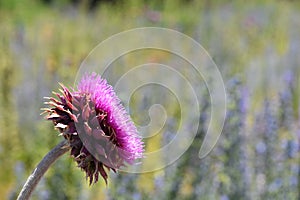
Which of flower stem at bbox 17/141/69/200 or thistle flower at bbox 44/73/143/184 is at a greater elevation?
thistle flower at bbox 44/73/143/184

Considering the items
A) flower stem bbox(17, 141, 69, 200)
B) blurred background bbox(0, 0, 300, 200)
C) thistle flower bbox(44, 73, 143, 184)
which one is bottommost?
flower stem bbox(17, 141, 69, 200)

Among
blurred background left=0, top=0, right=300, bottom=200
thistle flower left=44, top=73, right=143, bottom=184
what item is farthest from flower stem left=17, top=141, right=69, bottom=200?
blurred background left=0, top=0, right=300, bottom=200

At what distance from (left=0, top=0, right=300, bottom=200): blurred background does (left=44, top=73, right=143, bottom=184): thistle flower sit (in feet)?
3.83

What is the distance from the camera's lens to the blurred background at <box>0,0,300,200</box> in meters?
2.46

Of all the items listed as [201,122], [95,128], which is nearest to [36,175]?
[95,128]

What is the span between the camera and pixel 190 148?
2.55 m

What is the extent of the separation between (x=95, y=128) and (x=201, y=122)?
150cm

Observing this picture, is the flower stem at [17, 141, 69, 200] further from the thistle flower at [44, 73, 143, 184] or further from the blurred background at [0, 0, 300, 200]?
the blurred background at [0, 0, 300, 200]

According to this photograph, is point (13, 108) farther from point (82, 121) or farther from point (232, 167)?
point (82, 121)

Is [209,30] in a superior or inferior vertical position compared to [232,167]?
superior

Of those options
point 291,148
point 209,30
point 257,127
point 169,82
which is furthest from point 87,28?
point 291,148

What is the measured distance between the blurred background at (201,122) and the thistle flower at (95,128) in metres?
1.17

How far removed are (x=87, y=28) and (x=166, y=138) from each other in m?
3.92

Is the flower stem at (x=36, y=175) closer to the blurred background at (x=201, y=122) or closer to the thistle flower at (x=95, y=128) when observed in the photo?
the thistle flower at (x=95, y=128)
